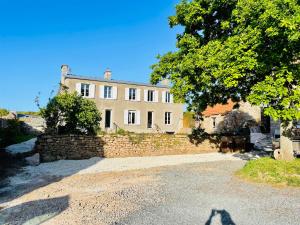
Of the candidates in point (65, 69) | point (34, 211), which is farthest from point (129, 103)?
point (34, 211)

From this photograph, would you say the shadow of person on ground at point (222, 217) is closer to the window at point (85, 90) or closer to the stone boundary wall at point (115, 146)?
the stone boundary wall at point (115, 146)

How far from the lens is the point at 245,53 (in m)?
10.6

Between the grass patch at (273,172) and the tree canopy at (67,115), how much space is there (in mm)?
10825

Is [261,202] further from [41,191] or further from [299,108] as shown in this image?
[41,191]

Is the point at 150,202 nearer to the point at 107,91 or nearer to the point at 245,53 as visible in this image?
the point at 245,53

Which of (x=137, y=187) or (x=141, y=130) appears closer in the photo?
(x=137, y=187)

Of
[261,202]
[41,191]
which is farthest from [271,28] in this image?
[41,191]

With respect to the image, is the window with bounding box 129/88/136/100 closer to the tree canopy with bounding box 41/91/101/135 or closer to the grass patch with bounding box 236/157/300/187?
the tree canopy with bounding box 41/91/101/135

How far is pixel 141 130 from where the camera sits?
33.1 meters

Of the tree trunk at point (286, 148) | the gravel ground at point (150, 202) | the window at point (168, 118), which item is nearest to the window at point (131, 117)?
the window at point (168, 118)

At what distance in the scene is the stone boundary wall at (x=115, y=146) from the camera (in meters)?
15.8

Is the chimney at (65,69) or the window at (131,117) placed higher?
the chimney at (65,69)

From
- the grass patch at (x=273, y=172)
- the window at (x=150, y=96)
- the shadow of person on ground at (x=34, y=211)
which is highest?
the window at (x=150, y=96)

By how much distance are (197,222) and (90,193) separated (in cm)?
376
